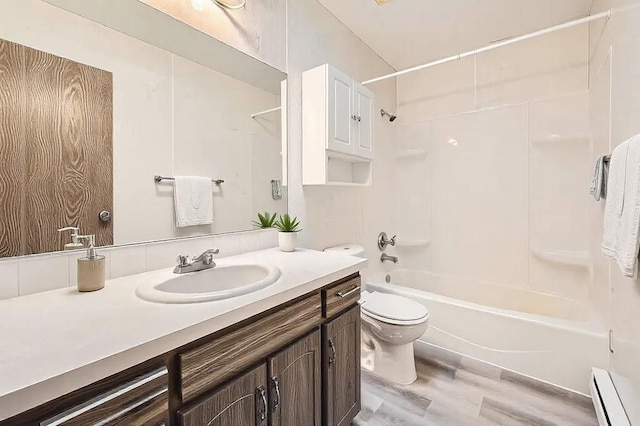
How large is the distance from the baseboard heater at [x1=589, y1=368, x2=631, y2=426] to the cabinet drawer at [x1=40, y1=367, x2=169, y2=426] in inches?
71.3

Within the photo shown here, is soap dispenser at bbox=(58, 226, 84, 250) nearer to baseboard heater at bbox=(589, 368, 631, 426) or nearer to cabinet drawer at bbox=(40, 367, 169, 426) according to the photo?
cabinet drawer at bbox=(40, 367, 169, 426)

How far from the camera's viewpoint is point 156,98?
1.25 metres

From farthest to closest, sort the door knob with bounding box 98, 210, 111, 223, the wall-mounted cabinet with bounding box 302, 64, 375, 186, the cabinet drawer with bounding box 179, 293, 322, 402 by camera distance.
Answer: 1. the wall-mounted cabinet with bounding box 302, 64, 375, 186
2. the door knob with bounding box 98, 210, 111, 223
3. the cabinet drawer with bounding box 179, 293, 322, 402

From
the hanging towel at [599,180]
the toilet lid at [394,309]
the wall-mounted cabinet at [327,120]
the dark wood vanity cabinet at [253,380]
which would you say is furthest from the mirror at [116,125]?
the hanging towel at [599,180]

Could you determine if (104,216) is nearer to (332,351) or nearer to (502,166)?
(332,351)

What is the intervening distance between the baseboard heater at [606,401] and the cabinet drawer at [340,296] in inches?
48.8

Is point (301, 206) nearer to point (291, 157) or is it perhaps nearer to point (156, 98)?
point (291, 157)

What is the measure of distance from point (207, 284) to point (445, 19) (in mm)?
2465

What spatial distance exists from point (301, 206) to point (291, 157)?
327 mm

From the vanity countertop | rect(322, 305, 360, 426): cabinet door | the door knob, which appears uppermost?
the door knob

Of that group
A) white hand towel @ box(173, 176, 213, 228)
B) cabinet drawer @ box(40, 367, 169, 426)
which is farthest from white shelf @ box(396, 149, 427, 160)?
cabinet drawer @ box(40, 367, 169, 426)

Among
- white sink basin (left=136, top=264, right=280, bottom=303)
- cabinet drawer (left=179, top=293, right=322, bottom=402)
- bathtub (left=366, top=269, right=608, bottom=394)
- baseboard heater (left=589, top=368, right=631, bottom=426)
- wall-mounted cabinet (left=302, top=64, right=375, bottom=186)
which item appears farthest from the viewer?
wall-mounted cabinet (left=302, top=64, right=375, bottom=186)

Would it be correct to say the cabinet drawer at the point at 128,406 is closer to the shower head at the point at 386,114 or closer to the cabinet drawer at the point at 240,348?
the cabinet drawer at the point at 240,348

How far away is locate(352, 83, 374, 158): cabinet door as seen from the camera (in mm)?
2065
